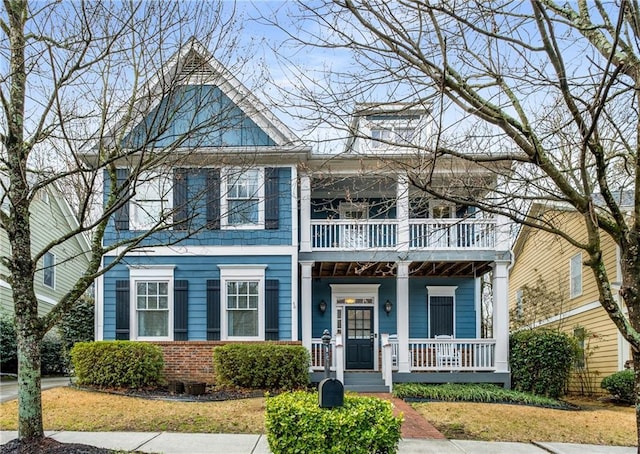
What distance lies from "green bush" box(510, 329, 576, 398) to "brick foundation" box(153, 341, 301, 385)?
525 cm

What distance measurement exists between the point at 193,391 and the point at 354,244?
5105 millimetres

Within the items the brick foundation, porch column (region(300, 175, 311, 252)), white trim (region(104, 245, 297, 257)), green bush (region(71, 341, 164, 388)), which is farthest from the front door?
green bush (region(71, 341, 164, 388))

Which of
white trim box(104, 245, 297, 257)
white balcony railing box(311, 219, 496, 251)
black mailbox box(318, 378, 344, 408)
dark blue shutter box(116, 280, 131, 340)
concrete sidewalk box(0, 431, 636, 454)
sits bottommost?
concrete sidewalk box(0, 431, 636, 454)

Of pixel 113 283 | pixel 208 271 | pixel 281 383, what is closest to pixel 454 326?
pixel 281 383

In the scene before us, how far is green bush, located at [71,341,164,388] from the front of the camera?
43.1 ft

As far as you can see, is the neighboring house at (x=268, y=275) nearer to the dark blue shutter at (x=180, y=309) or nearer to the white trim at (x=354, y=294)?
the dark blue shutter at (x=180, y=309)

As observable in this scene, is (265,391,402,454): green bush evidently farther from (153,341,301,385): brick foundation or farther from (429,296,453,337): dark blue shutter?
(429,296,453,337): dark blue shutter

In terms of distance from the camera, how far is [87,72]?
26.0 feet

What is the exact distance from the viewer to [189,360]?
1454 cm

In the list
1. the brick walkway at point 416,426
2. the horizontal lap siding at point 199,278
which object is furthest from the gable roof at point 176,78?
the horizontal lap siding at point 199,278

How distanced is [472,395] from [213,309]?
244 inches

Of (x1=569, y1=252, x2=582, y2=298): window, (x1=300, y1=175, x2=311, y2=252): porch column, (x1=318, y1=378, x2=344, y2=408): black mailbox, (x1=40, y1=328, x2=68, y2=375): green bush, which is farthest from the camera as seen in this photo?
(x1=40, y1=328, x2=68, y2=375): green bush

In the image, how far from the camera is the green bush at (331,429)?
6195 mm

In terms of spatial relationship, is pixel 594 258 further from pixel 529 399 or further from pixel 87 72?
pixel 529 399
